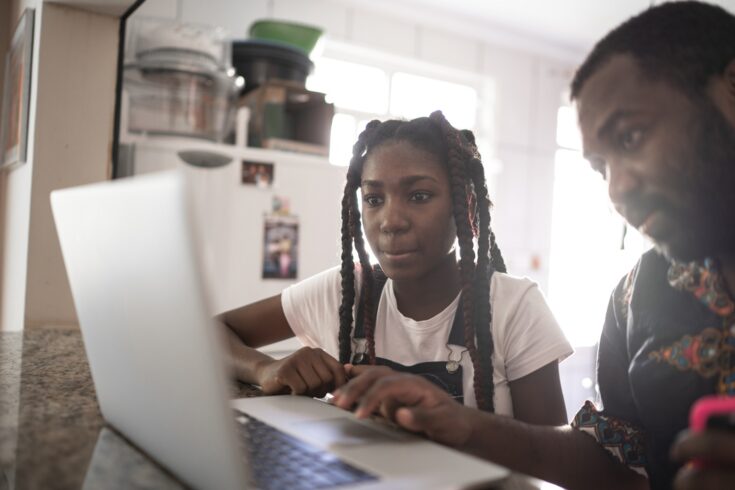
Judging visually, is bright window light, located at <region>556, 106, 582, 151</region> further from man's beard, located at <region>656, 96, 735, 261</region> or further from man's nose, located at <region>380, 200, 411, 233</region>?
man's beard, located at <region>656, 96, 735, 261</region>

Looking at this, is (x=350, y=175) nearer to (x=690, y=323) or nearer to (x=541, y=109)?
(x=690, y=323)

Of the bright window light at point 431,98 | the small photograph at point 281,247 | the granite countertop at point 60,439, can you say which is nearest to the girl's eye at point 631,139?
the granite countertop at point 60,439

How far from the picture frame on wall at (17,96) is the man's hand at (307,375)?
143 cm

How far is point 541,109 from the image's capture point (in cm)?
437

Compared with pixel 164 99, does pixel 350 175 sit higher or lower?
lower

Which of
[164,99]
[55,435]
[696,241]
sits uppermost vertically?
[164,99]

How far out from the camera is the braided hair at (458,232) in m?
1.16

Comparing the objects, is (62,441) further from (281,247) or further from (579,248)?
(579,248)

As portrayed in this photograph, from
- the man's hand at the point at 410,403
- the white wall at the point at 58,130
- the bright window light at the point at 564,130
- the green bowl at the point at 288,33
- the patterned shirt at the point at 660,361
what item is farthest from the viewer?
the bright window light at the point at 564,130

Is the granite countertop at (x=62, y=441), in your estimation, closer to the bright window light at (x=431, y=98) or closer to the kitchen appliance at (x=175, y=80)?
the kitchen appliance at (x=175, y=80)

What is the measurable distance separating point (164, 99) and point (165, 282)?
2.12 m

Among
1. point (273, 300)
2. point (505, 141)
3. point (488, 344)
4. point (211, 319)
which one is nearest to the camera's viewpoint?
point (211, 319)

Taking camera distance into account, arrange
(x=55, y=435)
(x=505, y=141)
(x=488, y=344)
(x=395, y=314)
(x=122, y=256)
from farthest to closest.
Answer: (x=505, y=141) → (x=395, y=314) → (x=488, y=344) → (x=55, y=435) → (x=122, y=256)

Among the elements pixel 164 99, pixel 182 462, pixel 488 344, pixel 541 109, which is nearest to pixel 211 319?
pixel 182 462
